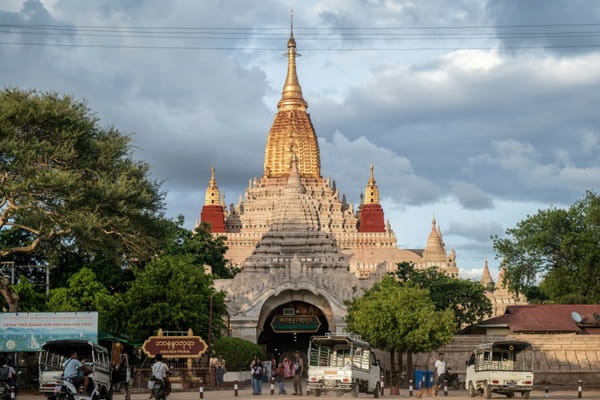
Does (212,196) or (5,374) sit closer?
(5,374)

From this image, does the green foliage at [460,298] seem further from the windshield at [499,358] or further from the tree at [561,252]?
the windshield at [499,358]

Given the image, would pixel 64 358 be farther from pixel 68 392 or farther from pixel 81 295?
pixel 81 295

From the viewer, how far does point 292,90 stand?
12319 cm

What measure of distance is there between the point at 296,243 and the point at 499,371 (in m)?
38.3

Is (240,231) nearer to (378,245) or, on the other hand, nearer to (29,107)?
(378,245)

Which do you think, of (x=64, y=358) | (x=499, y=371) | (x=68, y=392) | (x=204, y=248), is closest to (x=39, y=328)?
(x=64, y=358)

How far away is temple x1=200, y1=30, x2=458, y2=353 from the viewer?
188 ft

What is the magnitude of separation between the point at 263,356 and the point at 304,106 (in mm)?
72752

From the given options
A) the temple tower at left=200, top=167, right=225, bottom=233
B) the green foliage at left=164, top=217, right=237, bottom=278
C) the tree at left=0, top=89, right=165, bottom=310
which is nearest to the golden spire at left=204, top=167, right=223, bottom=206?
the temple tower at left=200, top=167, right=225, bottom=233

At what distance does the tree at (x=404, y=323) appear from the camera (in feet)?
148

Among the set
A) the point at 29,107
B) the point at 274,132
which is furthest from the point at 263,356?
the point at 274,132

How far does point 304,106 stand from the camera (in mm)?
123375

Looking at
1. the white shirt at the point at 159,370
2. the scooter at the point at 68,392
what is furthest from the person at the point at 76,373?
the white shirt at the point at 159,370

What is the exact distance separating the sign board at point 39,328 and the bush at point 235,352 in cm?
1171
